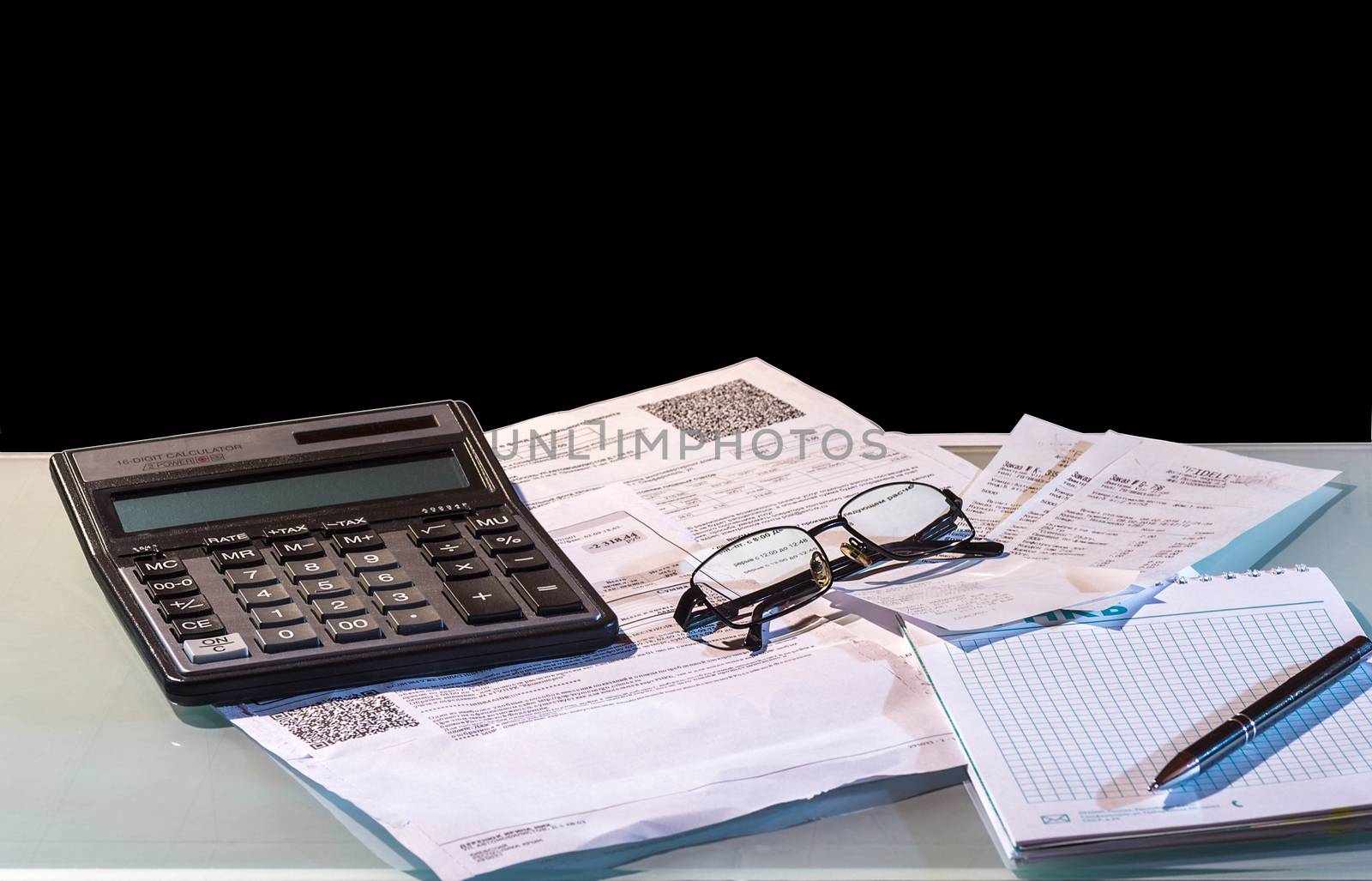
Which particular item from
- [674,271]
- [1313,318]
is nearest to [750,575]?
[674,271]

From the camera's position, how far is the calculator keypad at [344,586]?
671 mm

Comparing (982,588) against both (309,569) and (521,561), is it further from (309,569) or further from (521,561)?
(309,569)

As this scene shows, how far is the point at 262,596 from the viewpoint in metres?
0.69

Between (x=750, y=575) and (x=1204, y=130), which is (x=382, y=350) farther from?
(x=1204, y=130)

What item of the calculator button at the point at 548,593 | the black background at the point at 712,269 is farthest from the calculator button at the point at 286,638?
the black background at the point at 712,269

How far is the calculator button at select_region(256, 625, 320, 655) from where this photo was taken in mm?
660

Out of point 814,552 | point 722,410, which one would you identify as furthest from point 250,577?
point 722,410

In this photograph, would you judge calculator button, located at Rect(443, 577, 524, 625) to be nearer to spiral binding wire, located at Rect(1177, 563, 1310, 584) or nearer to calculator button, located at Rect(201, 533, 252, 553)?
calculator button, located at Rect(201, 533, 252, 553)

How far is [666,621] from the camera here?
74 cm

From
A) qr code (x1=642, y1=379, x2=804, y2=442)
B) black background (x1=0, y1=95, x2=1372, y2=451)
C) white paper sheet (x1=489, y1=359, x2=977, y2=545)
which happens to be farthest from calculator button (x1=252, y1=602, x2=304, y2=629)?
black background (x1=0, y1=95, x2=1372, y2=451)

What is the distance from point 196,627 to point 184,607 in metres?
0.02

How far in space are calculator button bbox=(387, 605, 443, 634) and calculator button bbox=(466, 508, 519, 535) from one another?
0.09 meters

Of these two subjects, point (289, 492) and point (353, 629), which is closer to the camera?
point (353, 629)

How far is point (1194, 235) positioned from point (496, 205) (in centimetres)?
60
